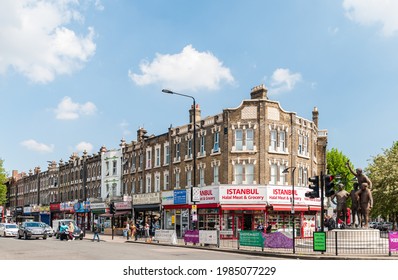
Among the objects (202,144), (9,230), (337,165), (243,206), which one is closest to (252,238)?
(243,206)

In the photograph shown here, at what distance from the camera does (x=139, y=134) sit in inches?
2354

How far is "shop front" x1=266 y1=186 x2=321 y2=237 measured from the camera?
4438cm

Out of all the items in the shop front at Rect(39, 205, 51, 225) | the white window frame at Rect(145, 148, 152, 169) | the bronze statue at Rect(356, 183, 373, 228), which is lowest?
the shop front at Rect(39, 205, 51, 225)

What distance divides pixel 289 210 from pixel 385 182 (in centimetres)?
1309

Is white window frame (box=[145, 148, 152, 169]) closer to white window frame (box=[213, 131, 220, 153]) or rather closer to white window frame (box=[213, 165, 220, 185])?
white window frame (box=[213, 165, 220, 185])

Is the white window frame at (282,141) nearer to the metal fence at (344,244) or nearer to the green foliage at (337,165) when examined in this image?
the metal fence at (344,244)

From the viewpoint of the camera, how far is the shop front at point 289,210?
146 ft

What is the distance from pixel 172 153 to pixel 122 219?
13.9 m

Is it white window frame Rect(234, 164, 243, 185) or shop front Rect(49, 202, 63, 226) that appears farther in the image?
shop front Rect(49, 202, 63, 226)

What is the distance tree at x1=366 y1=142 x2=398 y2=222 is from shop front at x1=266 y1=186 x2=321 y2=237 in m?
8.31

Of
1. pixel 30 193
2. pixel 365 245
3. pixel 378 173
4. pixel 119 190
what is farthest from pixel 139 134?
pixel 30 193

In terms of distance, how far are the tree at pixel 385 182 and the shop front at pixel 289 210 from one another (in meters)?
8.31

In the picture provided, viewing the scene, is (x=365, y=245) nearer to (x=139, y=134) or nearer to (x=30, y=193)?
(x=139, y=134)

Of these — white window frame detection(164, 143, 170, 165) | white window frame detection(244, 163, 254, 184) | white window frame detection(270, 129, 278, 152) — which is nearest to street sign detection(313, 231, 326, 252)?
white window frame detection(244, 163, 254, 184)
